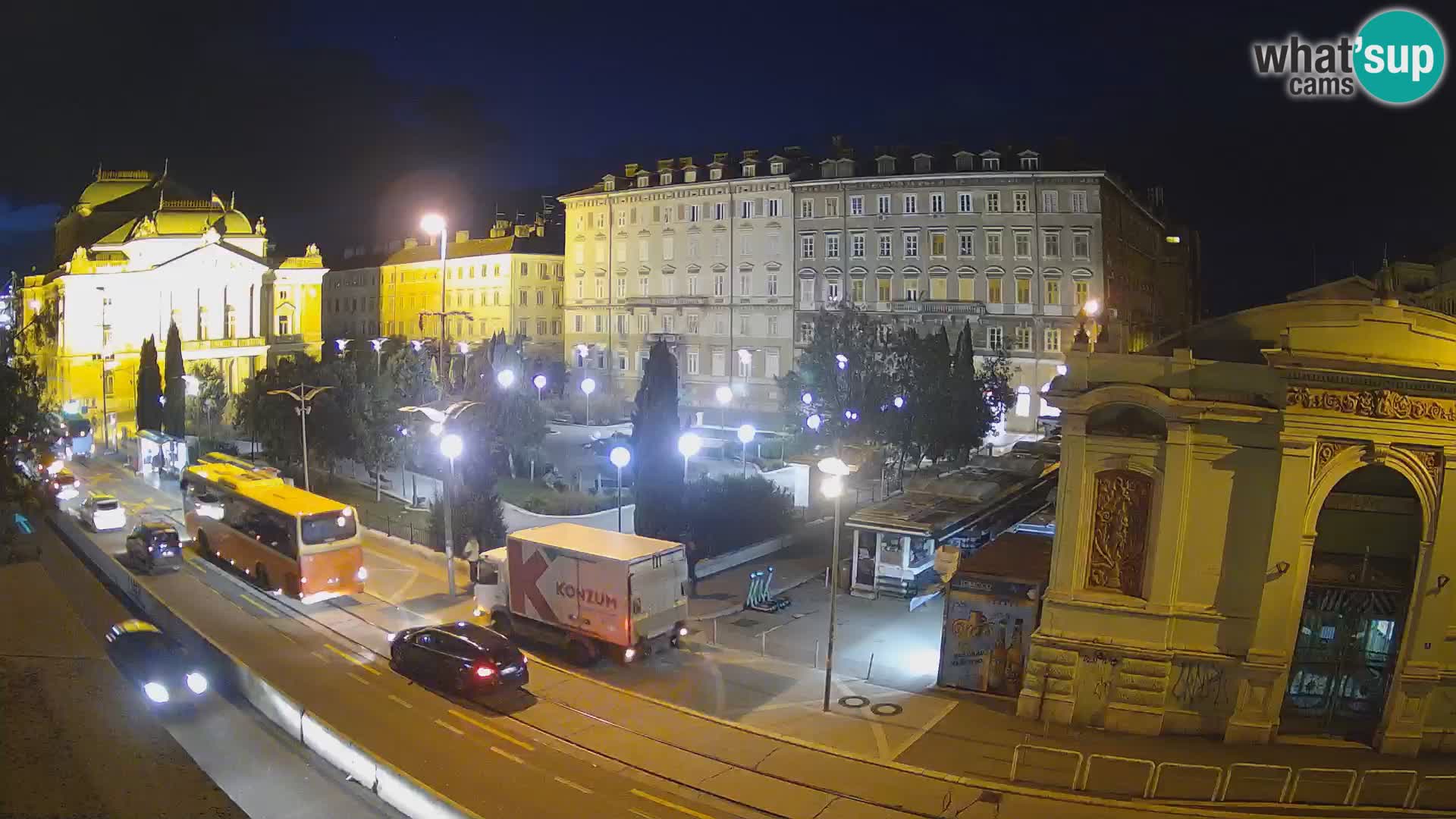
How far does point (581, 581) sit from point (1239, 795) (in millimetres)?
13163

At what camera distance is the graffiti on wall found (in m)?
17.5

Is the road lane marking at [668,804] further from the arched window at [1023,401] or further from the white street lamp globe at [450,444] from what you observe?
the arched window at [1023,401]

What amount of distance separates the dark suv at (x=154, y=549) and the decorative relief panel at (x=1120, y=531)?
27.6m

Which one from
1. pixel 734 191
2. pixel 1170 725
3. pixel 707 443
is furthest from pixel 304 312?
pixel 1170 725

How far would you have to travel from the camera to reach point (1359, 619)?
17656 mm

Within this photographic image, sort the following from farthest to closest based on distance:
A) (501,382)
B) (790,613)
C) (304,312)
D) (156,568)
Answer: (304,312) → (501,382) → (156,568) → (790,613)

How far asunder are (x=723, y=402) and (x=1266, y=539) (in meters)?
43.6

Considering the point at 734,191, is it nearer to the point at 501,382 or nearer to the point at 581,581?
the point at 501,382

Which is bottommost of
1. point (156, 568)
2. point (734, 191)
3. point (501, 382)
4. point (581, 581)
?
point (156, 568)

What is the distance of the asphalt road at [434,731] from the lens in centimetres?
1517

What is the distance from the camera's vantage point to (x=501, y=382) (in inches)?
1545

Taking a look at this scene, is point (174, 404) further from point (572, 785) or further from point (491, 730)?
point (572, 785)

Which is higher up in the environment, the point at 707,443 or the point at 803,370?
the point at 803,370

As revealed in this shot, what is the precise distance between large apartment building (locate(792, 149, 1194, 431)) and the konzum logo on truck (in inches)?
1536
